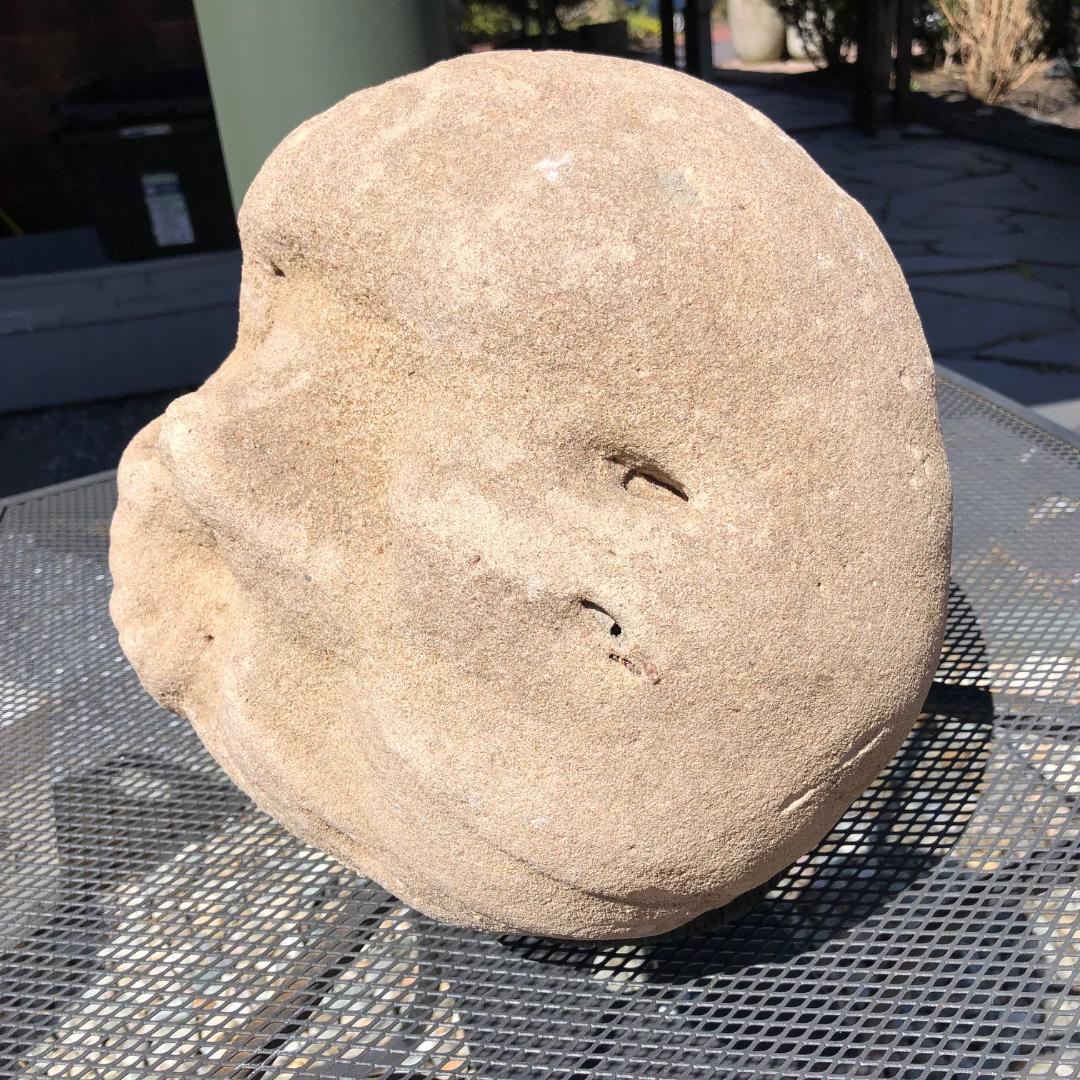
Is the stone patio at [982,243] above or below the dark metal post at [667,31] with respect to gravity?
below

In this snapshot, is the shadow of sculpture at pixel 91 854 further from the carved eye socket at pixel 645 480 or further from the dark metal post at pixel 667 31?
the dark metal post at pixel 667 31

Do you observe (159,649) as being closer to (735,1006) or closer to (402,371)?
(402,371)

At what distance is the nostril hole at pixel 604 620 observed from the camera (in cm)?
105

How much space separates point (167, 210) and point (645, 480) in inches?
117

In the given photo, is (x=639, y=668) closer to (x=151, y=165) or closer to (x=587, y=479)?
(x=587, y=479)

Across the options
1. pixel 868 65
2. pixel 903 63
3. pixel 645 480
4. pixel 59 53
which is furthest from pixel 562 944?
pixel 868 65

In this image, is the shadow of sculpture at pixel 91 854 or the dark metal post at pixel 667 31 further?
the dark metal post at pixel 667 31

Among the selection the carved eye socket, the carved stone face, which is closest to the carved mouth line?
the carved stone face

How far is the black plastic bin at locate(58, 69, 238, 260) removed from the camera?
343 centimetres

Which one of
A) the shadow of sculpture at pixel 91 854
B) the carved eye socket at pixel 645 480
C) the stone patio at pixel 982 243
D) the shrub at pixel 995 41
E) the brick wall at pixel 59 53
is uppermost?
the brick wall at pixel 59 53

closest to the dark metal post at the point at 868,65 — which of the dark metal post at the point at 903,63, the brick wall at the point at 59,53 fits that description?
the dark metal post at the point at 903,63

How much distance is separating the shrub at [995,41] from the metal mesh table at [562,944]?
5.23 m

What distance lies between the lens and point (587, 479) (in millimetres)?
1054

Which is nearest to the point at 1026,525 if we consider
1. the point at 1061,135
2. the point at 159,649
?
the point at 159,649
